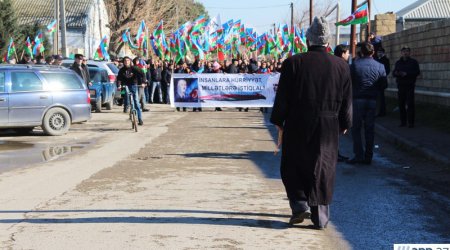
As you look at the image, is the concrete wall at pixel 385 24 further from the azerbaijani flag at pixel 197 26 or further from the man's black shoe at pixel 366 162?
the man's black shoe at pixel 366 162

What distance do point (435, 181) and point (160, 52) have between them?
25.8 m

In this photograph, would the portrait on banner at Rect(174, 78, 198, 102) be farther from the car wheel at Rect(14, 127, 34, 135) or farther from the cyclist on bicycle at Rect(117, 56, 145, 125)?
the car wheel at Rect(14, 127, 34, 135)

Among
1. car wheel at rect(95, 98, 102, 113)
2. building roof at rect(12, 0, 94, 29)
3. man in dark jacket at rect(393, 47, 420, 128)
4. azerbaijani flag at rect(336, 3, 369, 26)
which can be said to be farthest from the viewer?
building roof at rect(12, 0, 94, 29)

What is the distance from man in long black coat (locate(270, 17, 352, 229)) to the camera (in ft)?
21.5

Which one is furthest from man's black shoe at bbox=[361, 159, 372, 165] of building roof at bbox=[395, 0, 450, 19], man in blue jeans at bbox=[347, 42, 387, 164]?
building roof at bbox=[395, 0, 450, 19]

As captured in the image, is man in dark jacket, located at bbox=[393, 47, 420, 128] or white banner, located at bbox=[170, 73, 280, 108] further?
white banner, located at bbox=[170, 73, 280, 108]

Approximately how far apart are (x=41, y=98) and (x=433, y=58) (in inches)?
404

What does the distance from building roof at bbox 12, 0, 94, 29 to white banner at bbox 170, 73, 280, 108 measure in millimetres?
38680

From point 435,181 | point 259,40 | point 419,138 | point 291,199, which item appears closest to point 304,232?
point 291,199

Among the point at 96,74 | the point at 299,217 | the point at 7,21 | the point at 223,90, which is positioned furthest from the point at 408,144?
the point at 7,21

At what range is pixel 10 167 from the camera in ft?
36.8

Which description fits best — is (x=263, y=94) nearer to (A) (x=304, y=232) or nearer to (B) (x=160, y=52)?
(B) (x=160, y=52)

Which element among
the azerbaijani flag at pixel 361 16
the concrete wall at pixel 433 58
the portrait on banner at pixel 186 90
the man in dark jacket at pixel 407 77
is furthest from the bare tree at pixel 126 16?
the man in dark jacket at pixel 407 77

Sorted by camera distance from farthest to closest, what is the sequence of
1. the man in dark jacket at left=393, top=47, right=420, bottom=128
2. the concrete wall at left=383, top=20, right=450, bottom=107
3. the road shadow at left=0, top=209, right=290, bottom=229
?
the concrete wall at left=383, top=20, right=450, bottom=107
the man in dark jacket at left=393, top=47, right=420, bottom=128
the road shadow at left=0, top=209, right=290, bottom=229
